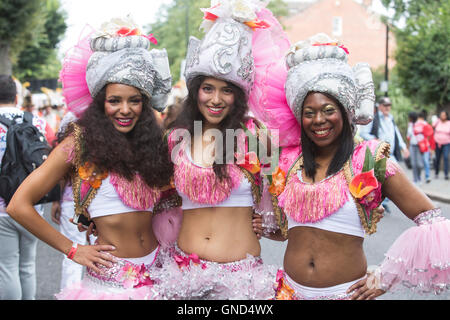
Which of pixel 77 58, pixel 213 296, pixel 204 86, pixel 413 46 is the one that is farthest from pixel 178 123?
pixel 413 46

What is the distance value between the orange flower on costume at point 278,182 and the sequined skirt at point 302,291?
0.46 meters

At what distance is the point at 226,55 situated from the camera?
9.16 feet

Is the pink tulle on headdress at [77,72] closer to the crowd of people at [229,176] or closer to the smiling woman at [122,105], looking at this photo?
the crowd of people at [229,176]

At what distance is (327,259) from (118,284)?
1.15 m

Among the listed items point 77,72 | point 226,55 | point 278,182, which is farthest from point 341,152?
point 77,72

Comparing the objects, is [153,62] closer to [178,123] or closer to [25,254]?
[178,123]

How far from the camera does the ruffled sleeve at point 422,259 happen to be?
7.37ft

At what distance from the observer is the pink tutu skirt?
2553mm

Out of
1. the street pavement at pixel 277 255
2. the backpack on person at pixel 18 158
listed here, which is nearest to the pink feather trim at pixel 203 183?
the backpack on person at pixel 18 158

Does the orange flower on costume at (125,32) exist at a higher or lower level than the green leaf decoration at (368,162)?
higher

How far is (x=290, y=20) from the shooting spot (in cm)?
3988

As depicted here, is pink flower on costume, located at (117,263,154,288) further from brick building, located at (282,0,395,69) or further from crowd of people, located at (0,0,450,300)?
brick building, located at (282,0,395,69)

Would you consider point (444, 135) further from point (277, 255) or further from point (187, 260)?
point (187, 260)

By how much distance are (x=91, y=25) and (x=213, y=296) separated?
5.96 feet
